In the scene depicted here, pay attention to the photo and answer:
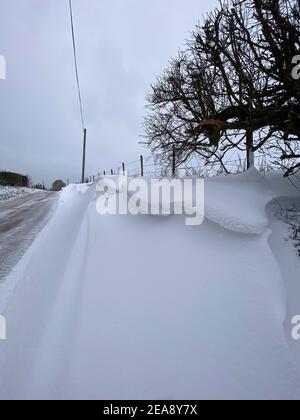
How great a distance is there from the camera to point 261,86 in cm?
722

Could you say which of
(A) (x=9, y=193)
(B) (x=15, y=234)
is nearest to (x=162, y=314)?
(B) (x=15, y=234)

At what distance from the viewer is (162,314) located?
130 inches

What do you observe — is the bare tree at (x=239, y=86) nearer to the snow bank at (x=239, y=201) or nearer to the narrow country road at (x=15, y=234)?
the snow bank at (x=239, y=201)

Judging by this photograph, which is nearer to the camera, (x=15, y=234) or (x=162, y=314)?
(x=162, y=314)

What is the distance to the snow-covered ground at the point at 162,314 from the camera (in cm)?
267

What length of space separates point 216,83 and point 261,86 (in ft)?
5.91

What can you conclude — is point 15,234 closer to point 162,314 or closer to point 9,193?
point 162,314

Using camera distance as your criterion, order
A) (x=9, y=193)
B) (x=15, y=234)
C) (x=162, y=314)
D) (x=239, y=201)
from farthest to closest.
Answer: (x=9, y=193) < (x=15, y=234) < (x=239, y=201) < (x=162, y=314)

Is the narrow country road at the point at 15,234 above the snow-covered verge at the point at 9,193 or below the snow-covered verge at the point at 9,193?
below

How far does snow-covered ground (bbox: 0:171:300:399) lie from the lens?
2.67 metres

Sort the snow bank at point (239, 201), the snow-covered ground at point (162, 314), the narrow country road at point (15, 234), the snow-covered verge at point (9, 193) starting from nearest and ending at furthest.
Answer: the snow-covered ground at point (162, 314) < the snow bank at point (239, 201) < the narrow country road at point (15, 234) < the snow-covered verge at point (9, 193)

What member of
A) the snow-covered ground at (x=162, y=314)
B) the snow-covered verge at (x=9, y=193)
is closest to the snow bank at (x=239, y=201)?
the snow-covered ground at (x=162, y=314)

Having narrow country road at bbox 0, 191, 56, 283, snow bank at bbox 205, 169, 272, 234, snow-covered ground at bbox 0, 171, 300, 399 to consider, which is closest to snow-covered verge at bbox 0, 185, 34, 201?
narrow country road at bbox 0, 191, 56, 283
